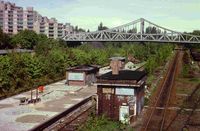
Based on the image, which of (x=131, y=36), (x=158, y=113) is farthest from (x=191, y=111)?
(x=131, y=36)

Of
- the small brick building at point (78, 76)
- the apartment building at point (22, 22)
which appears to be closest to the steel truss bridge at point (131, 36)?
the apartment building at point (22, 22)

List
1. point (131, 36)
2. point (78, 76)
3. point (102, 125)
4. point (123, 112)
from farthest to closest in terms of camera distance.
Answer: point (131, 36), point (78, 76), point (123, 112), point (102, 125)

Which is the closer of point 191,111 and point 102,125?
point 102,125

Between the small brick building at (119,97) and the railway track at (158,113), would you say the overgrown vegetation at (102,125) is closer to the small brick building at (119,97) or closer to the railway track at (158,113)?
the small brick building at (119,97)

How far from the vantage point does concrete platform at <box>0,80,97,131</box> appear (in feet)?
79.5

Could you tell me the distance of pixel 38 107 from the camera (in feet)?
97.9

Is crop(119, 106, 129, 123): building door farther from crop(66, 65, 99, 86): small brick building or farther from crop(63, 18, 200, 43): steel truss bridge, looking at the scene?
crop(63, 18, 200, 43): steel truss bridge

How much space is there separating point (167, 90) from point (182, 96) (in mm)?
4236

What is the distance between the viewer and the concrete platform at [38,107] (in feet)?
79.5

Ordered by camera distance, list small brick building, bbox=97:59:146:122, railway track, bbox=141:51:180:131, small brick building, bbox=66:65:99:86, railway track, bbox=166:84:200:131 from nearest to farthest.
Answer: railway track, bbox=141:51:180:131, railway track, bbox=166:84:200:131, small brick building, bbox=97:59:146:122, small brick building, bbox=66:65:99:86

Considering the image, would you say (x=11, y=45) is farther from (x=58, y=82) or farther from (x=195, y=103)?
(x=195, y=103)

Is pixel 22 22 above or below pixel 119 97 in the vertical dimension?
above

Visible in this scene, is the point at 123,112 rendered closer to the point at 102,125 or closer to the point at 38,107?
the point at 102,125

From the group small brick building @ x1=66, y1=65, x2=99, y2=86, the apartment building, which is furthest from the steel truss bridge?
small brick building @ x1=66, y1=65, x2=99, y2=86
